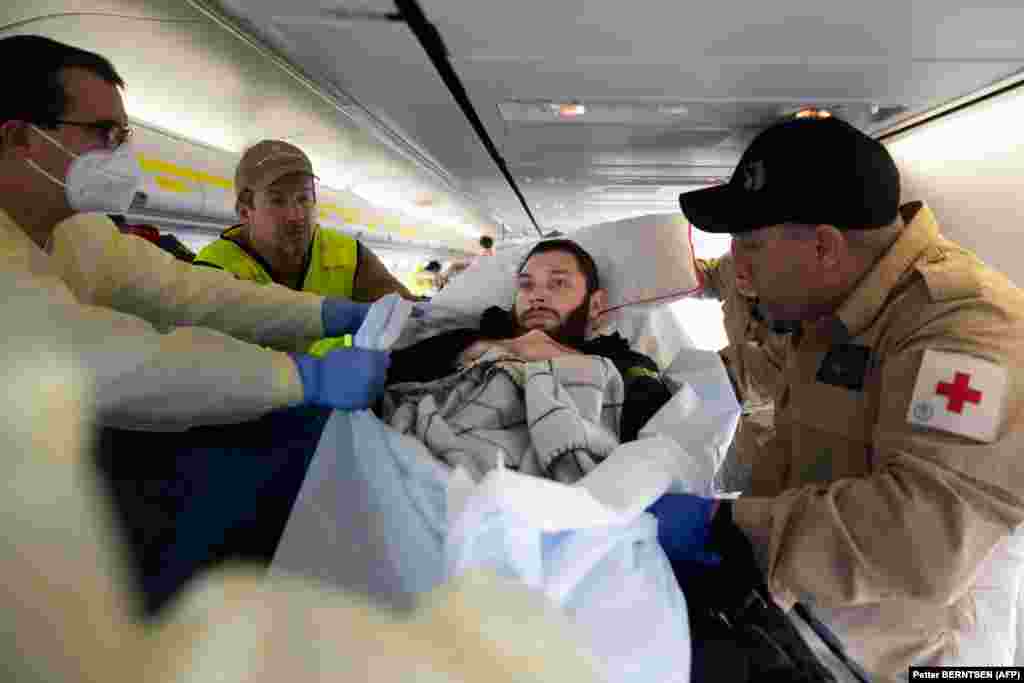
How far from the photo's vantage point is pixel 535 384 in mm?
1403

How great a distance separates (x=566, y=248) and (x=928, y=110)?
1.58 m

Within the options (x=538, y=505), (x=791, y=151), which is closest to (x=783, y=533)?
→ (x=538, y=505)

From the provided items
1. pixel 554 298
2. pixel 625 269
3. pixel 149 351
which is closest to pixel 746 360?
pixel 625 269

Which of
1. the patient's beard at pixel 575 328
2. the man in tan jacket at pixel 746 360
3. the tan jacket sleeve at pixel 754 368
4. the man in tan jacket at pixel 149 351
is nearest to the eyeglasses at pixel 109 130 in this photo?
the man in tan jacket at pixel 149 351

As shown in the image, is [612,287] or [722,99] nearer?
[722,99]

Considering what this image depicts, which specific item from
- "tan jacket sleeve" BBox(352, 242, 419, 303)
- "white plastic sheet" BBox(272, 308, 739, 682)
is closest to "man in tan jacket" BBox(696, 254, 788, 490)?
"white plastic sheet" BBox(272, 308, 739, 682)

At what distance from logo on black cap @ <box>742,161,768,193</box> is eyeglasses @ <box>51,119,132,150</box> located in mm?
1555

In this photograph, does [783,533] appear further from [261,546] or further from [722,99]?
A: [722,99]

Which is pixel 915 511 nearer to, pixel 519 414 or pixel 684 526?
pixel 684 526

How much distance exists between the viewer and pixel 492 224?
8.30 metres

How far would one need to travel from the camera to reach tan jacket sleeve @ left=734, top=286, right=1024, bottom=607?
3.20 ft

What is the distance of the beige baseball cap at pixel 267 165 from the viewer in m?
2.38

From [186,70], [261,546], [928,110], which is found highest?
[186,70]

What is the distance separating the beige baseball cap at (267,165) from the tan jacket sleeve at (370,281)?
1.52ft
